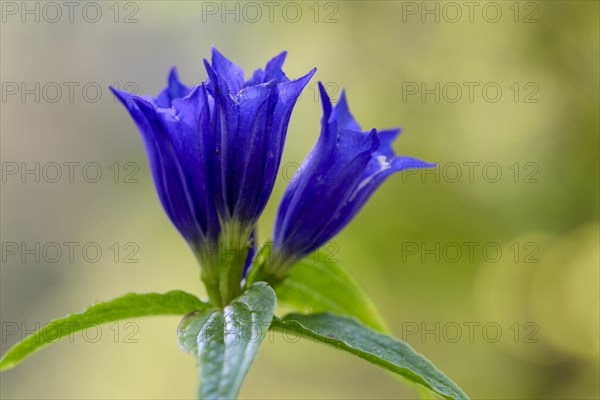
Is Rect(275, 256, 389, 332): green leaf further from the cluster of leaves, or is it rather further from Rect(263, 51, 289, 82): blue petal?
Rect(263, 51, 289, 82): blue petal

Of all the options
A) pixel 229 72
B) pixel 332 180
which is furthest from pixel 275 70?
pixel 332 180

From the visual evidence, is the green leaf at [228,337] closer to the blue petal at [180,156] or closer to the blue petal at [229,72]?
the blue petal at [180,156]

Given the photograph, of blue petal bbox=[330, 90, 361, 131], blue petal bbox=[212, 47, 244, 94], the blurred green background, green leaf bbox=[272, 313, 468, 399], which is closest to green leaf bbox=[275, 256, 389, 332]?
green leaf bbox=[272, 313, 468, 399]

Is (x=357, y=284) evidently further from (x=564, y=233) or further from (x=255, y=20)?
(x=255, y=20)

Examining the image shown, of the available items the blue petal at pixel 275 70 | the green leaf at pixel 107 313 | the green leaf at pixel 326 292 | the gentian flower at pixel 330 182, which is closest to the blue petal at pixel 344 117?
the gentian flower at pixel 330 182

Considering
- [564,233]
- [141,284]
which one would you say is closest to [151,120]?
[564,233]

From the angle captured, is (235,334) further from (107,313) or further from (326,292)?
(326,292)
